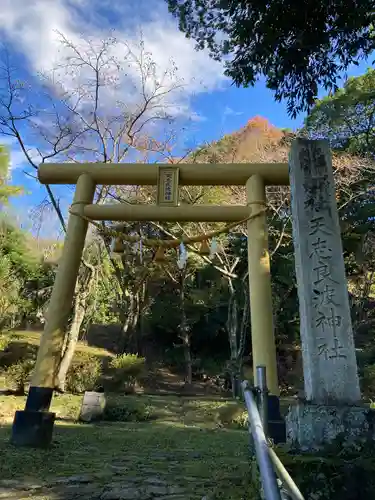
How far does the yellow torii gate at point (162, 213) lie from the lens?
214 inches

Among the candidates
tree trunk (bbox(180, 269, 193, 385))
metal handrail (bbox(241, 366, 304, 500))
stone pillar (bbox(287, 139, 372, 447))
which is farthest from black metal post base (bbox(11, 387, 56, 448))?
tree trunk (bbox(180, 269, 193, 385))

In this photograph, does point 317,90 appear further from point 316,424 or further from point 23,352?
point 23,352

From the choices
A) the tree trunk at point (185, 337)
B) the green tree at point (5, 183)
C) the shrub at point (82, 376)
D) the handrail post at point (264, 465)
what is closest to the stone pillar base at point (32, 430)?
the handrail post at point (264, 465)

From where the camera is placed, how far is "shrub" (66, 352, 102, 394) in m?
11.0

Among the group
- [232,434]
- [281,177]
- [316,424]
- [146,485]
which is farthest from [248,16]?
[232,434]

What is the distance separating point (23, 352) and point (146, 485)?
36.5ft

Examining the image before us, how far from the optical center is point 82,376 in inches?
438

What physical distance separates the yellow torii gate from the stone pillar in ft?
6.00

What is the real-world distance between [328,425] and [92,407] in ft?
21.3

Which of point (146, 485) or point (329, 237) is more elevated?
point (329, 237)

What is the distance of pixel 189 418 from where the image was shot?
9.48 metres

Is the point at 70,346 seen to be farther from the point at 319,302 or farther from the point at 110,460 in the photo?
the point at 319,302

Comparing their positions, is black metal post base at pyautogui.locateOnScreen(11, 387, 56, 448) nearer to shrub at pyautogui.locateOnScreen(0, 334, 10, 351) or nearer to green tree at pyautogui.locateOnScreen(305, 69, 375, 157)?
shrub at pyautogui.locateOnScreen(0, 334, 10, 351)

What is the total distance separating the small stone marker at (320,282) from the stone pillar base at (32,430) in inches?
130
